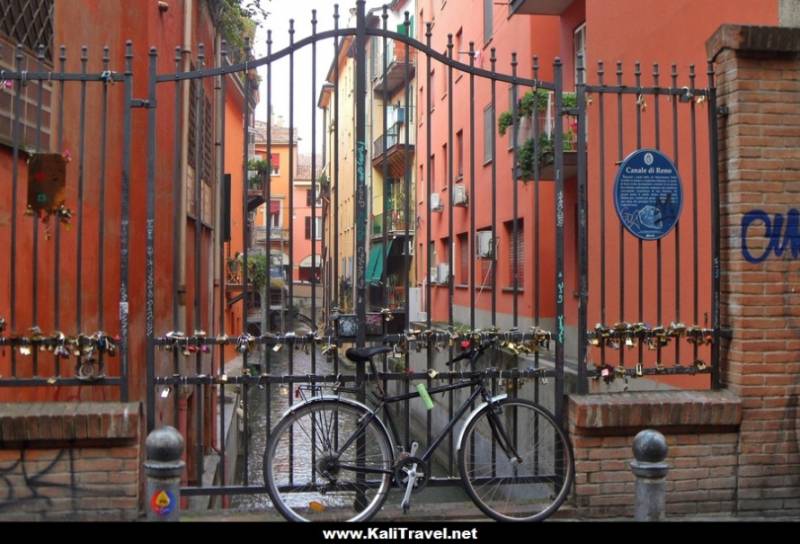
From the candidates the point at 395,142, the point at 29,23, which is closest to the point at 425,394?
the point at 29,23

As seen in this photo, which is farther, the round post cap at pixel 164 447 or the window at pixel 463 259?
the window at pixel 463 259

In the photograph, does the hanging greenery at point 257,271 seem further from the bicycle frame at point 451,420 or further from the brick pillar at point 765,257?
the brick pillar at point 765,257

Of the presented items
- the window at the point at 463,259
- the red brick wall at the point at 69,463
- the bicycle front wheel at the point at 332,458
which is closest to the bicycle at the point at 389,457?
the bicycle front wheel at the point at 332,458

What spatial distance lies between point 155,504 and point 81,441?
1.51 metres

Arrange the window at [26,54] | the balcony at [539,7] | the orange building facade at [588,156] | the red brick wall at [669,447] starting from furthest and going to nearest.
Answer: the balcony at [539,7] → the orange building facade at [588,156] → the window at [26,54] → the red brick wall at [669,447]

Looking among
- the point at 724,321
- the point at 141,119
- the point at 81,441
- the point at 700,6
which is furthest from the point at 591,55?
the point at 81,441

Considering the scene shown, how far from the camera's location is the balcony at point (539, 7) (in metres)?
17.8

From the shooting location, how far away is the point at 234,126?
2391cm

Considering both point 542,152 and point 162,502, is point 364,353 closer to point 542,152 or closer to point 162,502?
point 162,502

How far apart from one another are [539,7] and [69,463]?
15.1 meters

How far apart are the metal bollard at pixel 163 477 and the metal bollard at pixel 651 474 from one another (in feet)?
7.37

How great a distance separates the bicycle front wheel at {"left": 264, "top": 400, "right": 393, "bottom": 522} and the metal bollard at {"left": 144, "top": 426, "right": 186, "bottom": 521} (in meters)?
1.13

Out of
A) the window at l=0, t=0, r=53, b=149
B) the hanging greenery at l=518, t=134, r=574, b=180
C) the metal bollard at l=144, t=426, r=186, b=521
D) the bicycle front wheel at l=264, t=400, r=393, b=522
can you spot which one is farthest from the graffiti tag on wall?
the hanging greenery at l=518, t=134, r=574, b=180
